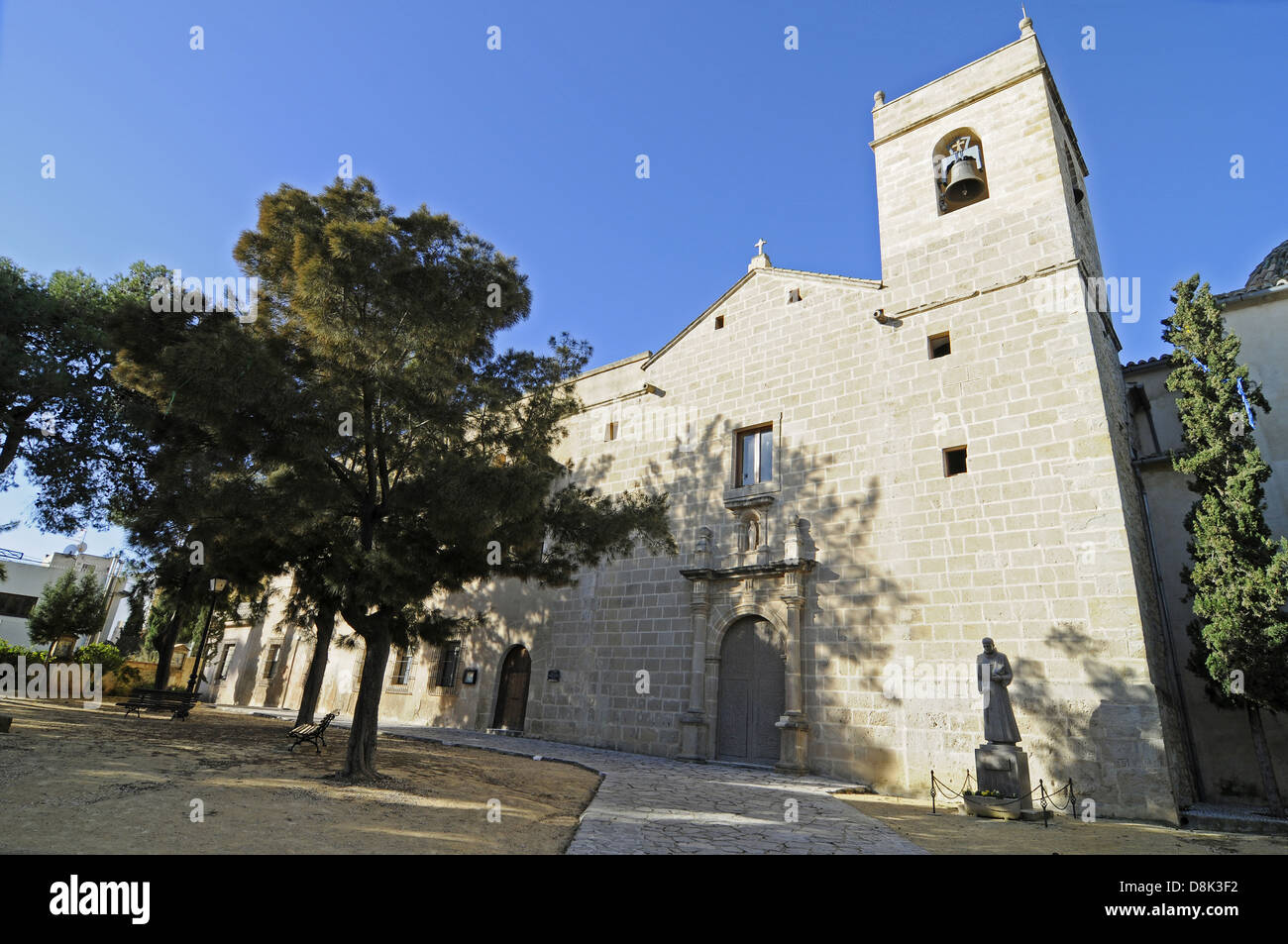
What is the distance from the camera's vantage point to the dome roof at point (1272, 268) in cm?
1577

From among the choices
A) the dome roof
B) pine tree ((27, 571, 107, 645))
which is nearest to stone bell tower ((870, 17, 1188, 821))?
the dome roof

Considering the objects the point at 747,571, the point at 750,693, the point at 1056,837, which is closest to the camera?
the point at 1056,837

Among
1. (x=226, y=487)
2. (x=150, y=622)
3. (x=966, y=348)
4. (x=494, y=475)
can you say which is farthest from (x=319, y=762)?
(x=150, y=622)

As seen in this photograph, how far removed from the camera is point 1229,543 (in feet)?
32.8

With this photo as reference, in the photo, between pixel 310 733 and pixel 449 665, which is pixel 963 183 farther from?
pixel 449 665

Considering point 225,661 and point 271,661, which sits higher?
point 271,661

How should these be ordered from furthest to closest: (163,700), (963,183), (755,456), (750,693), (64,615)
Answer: (64,615), (755,456), (163,700), (963,183), (750,693)

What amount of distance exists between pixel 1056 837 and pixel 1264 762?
4.97 m

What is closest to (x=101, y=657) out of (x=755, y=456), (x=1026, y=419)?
(x=755, y=456)

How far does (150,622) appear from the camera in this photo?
26.4 meters

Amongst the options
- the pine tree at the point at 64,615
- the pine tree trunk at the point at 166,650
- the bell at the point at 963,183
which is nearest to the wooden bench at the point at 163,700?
the pine tree trunk at the point at 166,650

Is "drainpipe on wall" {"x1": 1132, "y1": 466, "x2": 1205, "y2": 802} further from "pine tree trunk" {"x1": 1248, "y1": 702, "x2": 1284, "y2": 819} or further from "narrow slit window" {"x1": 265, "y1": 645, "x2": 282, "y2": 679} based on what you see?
"narrow slit window" {"x1": 265, "y1": 645, "x2": 282, "y2": 679}

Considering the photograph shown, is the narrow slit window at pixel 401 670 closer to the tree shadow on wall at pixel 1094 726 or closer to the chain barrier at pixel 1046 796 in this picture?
the chain barrier at pixel 1046 796

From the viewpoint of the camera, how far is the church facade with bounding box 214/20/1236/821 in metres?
10.2
